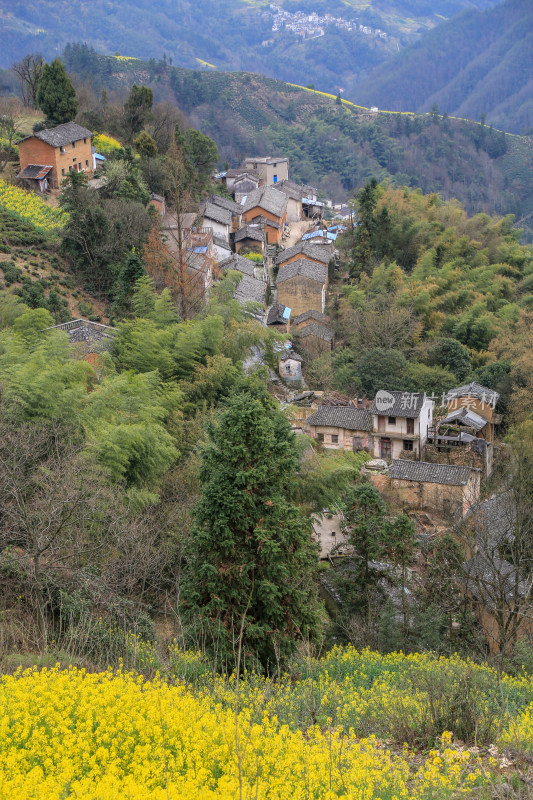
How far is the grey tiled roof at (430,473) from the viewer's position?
17656 mm

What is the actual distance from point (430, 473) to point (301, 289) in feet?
40.7

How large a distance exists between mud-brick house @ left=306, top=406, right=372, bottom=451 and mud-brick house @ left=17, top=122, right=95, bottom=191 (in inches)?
496

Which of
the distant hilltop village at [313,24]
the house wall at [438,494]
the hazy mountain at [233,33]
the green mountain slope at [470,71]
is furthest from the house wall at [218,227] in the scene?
the distant hilltop village at [313,24]

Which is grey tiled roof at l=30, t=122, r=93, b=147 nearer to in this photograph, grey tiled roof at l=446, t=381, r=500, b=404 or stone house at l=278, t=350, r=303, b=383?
stone house at l=278, t=350, r=303, b=383

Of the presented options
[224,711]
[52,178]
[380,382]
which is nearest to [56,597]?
[224,711]

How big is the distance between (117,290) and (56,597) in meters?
12.6

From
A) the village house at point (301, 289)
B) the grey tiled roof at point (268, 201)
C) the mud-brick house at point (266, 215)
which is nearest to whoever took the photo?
the village house at point (301, 289)

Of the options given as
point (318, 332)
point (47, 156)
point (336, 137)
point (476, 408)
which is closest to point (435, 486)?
point (476, 408)

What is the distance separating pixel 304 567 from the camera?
9.30 metres

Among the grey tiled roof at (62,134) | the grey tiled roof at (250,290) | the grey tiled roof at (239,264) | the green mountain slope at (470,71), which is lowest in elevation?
the grey tiled roof at (250,290)

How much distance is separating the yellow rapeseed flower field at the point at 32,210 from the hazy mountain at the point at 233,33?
9863 centimetres

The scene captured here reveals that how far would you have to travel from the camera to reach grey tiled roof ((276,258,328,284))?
28.2 meters

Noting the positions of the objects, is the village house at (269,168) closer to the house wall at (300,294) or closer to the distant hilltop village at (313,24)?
the house wall at (300,294)

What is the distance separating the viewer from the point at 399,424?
20.1m
